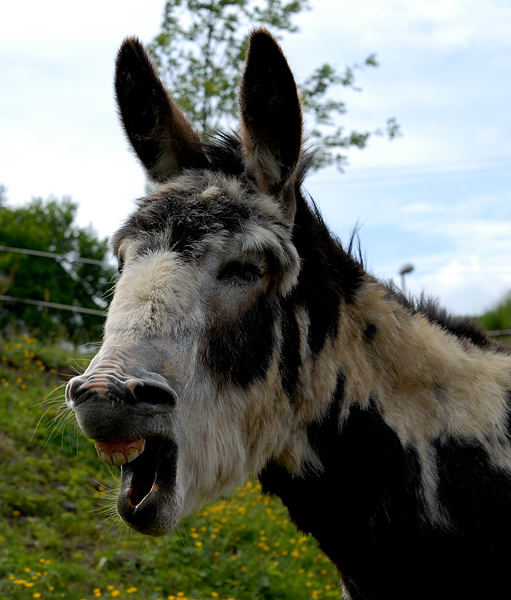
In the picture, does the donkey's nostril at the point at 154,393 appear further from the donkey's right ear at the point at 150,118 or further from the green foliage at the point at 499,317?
the green foliage at the point at 499,317

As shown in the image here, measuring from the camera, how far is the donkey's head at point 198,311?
216cm

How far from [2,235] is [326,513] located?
21.5 m

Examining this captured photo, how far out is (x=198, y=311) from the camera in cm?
244

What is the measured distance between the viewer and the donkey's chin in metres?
2.22

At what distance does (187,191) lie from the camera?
273cm

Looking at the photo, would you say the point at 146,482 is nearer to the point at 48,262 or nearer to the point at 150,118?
the point at 150,118

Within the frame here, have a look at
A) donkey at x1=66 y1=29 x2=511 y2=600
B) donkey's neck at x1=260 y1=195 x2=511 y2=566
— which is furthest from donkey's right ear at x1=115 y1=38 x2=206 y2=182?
donkey's neck at x1=260 y1=195 x2=511 y2=566

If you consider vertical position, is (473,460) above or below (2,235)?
below

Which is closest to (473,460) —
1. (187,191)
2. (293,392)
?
(293,392)

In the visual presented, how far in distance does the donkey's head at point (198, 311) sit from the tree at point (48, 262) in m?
14.6

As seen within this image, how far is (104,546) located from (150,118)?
4.70m

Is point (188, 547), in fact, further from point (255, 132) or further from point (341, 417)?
point (255, 132)

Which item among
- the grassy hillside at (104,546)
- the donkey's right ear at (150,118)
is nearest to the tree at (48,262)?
the grassy hillside at (104,546)

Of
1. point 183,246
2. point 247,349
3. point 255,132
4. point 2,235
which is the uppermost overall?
point 2,235
